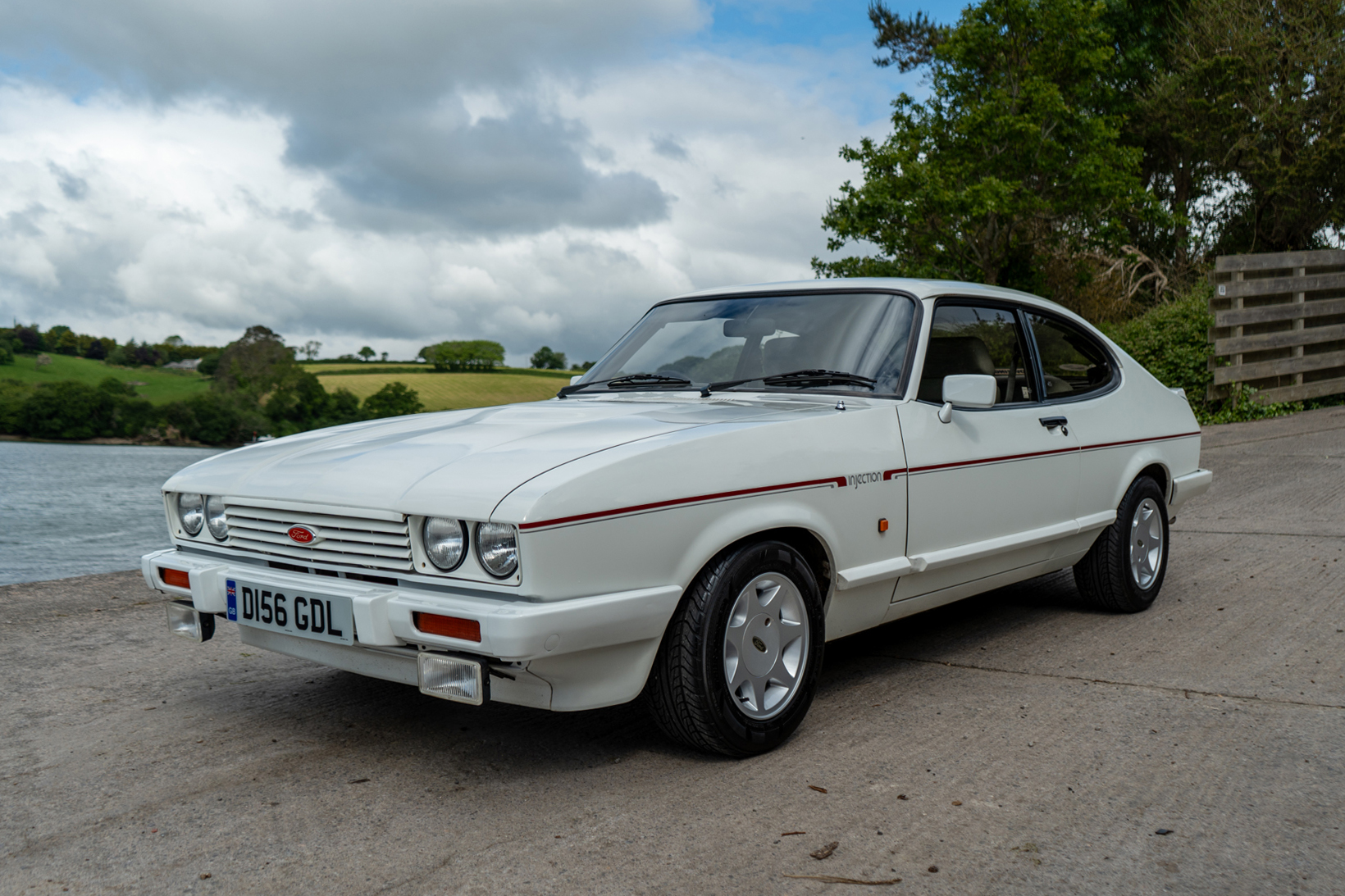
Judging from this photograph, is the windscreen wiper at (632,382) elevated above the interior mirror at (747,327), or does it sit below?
below

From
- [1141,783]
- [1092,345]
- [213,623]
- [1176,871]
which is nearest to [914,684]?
[1141,783]

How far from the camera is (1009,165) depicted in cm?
2475

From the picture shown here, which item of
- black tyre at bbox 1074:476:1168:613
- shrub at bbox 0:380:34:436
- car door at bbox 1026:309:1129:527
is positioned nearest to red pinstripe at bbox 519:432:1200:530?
car door at bbox 1026:309:1129:527

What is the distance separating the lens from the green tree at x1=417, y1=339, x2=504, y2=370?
24.6 meters

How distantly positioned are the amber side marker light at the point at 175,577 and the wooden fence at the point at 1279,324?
13576 mm

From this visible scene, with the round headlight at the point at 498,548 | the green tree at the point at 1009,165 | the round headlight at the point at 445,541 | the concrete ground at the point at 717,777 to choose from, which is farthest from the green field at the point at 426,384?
the round headlight at the point at 498,548

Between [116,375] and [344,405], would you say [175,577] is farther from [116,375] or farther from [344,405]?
[116,375]

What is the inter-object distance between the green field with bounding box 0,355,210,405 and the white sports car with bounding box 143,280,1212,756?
28325mm

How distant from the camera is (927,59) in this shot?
3069cm

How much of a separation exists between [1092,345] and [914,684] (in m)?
2.20

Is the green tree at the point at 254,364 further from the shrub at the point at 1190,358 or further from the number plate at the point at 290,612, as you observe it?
the number plate at the point at 290,612

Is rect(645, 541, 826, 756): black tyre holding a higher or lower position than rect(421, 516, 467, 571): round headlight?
lower

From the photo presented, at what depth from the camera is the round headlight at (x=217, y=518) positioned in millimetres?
3328

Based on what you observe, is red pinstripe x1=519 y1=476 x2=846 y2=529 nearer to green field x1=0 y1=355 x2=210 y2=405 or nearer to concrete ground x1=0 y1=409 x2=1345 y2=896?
concrete ground x1=0 y1=409 x2=1345 y2=896
